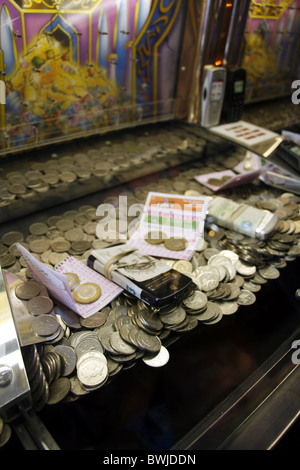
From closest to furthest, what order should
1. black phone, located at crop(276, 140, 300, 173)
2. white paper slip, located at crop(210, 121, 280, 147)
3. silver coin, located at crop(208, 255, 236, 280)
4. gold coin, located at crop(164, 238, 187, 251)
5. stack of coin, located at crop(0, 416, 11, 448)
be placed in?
stack of coin, located at crop(0, 416, 11, 448), silver coin, located at crop(208, 255, 236, 280), gold coin, located at crop(164, 238, 187, 251), black phone, located at crop(276, 140, 300, 173), white paper slip, located at crop(210, 121, 280, 147)

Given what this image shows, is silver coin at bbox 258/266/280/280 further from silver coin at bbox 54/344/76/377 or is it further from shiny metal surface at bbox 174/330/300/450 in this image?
silver coin at bbox 54/344/76/377

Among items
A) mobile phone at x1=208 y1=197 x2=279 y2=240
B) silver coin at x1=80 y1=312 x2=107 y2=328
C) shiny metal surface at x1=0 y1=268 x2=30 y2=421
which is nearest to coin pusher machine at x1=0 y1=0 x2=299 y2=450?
shiny metal surface at x1=0 y1=268 x2=30 y2=421

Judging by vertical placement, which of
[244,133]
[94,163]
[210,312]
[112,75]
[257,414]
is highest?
[112,75]

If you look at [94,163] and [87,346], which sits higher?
[94,163]

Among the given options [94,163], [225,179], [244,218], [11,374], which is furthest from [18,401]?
[225,179]

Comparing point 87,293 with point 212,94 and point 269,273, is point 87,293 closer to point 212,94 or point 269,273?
point 269,273

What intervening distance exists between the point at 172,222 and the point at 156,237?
0.57 feet

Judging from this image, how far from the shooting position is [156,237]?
1863mm

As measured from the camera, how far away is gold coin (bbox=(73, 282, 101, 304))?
1.46 meters

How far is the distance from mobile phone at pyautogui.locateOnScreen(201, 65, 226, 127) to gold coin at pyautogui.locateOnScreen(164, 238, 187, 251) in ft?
4.42

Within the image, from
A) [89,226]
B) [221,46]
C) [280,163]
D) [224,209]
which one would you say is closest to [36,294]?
[89,226]

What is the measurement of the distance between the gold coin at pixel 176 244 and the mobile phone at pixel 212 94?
1347 millimetres

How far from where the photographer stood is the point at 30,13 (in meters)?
1.95
